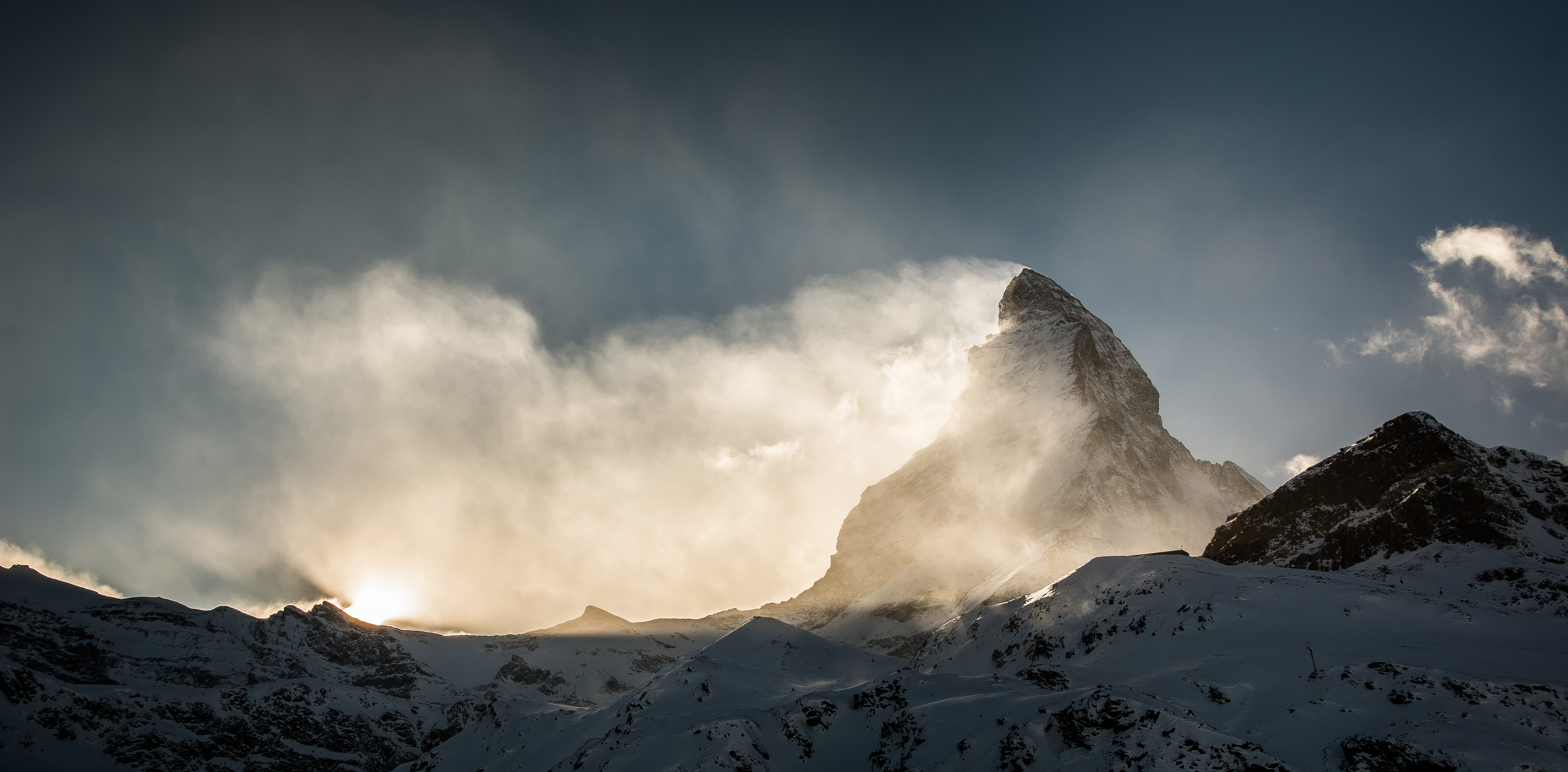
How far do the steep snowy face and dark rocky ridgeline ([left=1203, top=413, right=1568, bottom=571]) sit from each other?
8 centimetres

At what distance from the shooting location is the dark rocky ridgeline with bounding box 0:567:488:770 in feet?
231

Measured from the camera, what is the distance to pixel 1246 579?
39031 millimetres

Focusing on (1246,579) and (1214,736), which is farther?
(1246,579)

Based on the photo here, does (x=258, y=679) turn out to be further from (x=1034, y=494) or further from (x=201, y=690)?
(x=1034, y=494)

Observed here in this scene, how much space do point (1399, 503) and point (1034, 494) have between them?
4033 inches

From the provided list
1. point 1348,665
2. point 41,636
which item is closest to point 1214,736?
point 1348,665

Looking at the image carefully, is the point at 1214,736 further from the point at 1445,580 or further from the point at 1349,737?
the point at 1445,580

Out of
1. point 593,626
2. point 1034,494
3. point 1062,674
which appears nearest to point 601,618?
point 593,626

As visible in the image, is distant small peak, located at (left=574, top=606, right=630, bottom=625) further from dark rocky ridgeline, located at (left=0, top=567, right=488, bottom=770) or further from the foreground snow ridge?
the foreground snow ridge

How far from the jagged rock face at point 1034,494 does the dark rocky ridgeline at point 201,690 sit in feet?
293

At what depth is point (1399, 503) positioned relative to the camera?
167ft

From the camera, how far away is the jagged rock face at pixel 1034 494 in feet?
443

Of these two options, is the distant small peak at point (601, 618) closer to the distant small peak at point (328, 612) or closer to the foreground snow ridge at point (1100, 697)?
the distant small peak at point (328, 612)

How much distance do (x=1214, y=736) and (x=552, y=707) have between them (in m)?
42.8
